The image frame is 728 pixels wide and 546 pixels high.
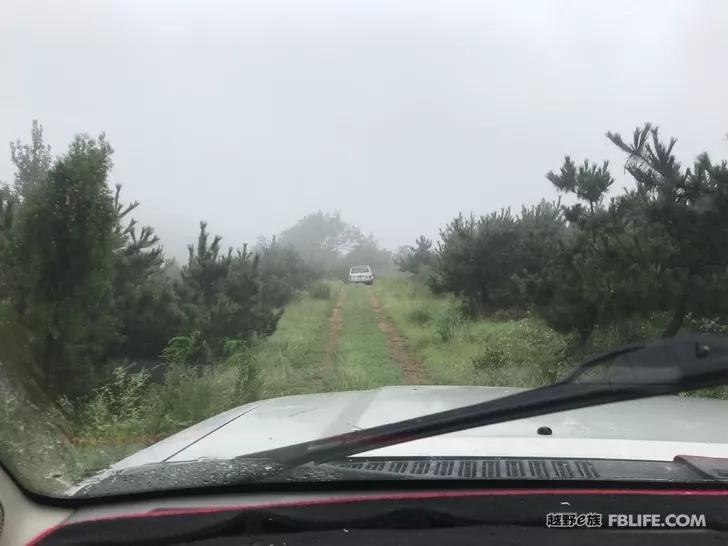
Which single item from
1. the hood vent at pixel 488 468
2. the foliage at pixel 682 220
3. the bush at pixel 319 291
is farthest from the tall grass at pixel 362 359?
the hood vent at pixel 488 468

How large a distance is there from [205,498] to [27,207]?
14.8 feet

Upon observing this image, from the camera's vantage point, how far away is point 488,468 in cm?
232

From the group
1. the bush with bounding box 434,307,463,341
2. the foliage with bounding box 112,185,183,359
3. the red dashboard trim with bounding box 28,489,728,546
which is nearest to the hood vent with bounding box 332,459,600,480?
the red dashboard trim with bounding box 28,489,728,546

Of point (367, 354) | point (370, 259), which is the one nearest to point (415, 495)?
point (367, 354)

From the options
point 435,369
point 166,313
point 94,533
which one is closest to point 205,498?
point 94,533

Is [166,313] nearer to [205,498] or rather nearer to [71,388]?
[71,388]

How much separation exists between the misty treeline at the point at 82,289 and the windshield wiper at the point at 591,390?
2.30 metres

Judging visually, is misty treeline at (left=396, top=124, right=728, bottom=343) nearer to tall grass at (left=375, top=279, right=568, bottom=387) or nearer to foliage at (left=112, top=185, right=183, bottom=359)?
tall grass at (left=375, top=279, right=568, bottom=387)

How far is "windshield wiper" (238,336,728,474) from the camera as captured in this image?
Result: 190 centimetres

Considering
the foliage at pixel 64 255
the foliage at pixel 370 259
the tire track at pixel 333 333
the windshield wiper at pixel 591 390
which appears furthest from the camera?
the foliage at pixel 370 259

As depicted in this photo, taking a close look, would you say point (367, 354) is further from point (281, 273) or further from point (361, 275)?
point (361, 275)

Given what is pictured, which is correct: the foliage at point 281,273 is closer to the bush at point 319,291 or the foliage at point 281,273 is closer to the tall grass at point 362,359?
the bush at point 319,291

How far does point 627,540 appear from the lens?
1915 millimetres

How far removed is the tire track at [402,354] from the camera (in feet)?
32.4
